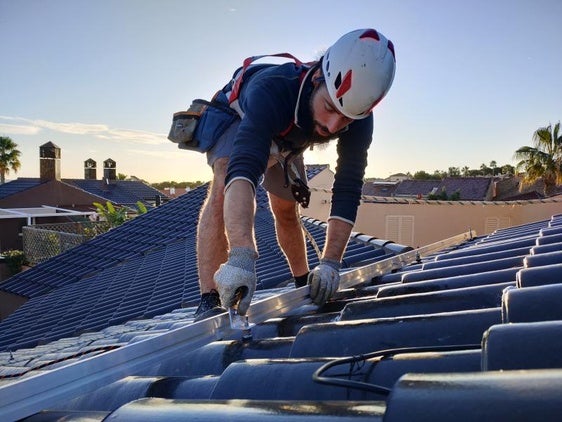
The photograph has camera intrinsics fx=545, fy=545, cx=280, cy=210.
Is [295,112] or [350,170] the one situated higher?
[295,112]

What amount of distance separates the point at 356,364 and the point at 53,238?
2185 cm

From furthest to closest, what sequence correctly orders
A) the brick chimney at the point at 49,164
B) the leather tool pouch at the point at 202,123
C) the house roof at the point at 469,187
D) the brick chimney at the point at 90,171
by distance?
the brick chimney at the point at 90,171 < the brick chimney at the point at 49,164 < the house roof at the point at 469,187 < the leather tool pouch at the point at 202,123

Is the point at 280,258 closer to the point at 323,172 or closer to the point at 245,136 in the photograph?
the point at 245,136

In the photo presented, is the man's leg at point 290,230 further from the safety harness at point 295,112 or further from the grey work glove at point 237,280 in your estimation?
the grey work glove at point 237,280

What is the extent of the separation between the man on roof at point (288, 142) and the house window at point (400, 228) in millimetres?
14686

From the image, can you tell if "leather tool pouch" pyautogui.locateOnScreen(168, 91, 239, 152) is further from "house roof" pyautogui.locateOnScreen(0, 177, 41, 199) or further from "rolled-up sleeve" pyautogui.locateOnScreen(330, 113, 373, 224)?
"house roof" pyautogui.locateOnScreen(0, 177, 41, 199)

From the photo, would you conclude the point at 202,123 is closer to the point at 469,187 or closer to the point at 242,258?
the point at 242,258

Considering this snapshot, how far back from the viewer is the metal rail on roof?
1.49 meters

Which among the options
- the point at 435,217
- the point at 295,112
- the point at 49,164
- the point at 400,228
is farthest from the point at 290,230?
the point at 49,164

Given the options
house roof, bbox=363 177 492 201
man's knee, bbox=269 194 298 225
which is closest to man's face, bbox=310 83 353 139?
man's knee, bbox=269 194 298 225

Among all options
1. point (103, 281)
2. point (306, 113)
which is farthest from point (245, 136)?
point (103, 281)

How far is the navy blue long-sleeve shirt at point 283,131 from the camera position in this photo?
2.49 meters

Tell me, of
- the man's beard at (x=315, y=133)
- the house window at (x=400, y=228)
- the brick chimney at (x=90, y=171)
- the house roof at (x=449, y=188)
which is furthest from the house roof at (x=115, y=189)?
the man's beard at (x=315, y=133)

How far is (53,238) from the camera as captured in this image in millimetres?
21250
